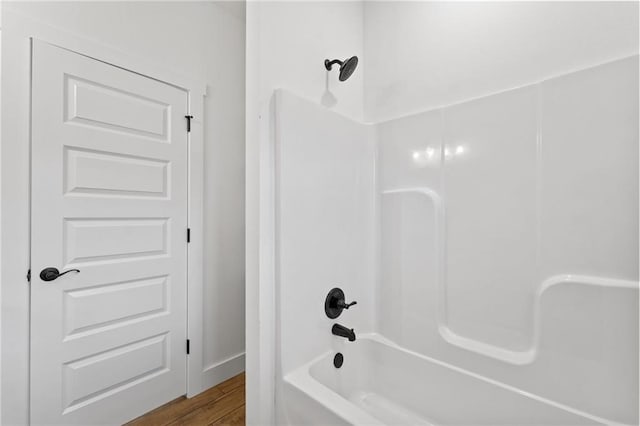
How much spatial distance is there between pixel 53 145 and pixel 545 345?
2.40m

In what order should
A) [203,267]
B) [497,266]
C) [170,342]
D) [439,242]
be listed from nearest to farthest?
[497,266] < [439,242] < [170,342] < [203,267]

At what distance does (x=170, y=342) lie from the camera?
202 cm

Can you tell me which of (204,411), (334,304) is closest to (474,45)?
(334,304)

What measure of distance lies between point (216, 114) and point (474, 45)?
5.68 ft

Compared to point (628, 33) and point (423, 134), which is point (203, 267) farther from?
point (628, 33)

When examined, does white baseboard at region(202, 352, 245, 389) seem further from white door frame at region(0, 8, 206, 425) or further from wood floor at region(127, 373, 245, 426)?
white door frame at region(0, 8, 206, 425)

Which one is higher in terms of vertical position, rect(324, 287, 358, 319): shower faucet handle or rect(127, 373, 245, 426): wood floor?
rect(324, 287, 358, 319): shower faucet handle

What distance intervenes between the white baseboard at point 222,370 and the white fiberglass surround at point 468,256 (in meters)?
1.24

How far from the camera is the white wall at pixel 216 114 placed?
1922 mm

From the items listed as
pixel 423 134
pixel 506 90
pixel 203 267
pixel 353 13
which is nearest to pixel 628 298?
pixel 506 90

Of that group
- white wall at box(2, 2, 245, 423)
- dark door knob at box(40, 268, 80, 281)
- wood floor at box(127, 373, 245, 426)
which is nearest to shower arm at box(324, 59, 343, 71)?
white wall at box(2, 2, 245, 423)

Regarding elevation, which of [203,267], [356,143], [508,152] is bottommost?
[203,267]

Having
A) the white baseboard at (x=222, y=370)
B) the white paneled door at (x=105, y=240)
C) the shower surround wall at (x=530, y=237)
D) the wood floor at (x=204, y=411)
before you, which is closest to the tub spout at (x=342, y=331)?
the shower surround wall at (x=530, y=237)

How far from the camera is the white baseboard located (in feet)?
7.18
